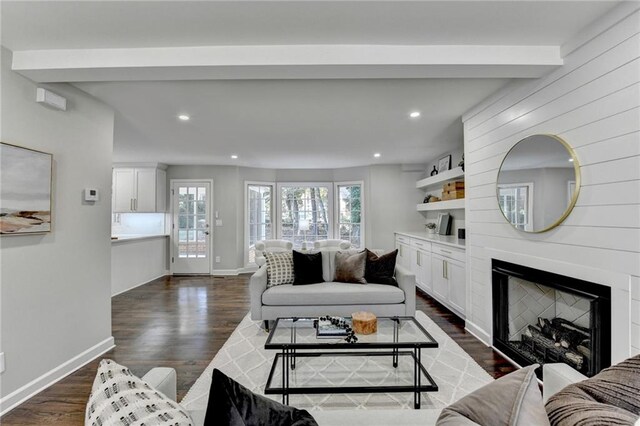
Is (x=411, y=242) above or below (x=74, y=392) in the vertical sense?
above

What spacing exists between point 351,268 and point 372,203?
3170 mm

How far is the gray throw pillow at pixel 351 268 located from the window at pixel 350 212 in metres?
3.14

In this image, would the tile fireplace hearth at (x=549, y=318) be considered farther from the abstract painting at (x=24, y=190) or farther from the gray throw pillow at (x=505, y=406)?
the abstract painting at (x=24, y=190)

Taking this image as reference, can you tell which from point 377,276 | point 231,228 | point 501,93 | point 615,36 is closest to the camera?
point 615,36

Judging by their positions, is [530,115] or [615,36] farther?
[530,115]

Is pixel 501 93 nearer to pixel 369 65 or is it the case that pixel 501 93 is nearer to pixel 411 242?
pixel 369 65

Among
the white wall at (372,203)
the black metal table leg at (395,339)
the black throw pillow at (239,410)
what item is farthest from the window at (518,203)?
the white wall at (372,203)

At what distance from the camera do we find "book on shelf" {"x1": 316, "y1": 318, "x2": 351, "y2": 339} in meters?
2.19

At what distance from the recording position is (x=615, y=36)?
1.70m

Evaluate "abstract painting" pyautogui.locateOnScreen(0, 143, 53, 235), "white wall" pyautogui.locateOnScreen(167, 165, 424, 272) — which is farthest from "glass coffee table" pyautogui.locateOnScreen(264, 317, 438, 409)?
"white wall" pyautogui.locateOnScreen(167, 165, 424, 272)

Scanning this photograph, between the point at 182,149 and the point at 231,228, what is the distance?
215 centimetres

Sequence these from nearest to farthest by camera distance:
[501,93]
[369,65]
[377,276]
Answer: [369,65] → [501,93] → [377,276]

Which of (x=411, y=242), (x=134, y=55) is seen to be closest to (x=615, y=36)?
(x=134, y=55)

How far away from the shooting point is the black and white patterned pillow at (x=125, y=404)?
700mm
